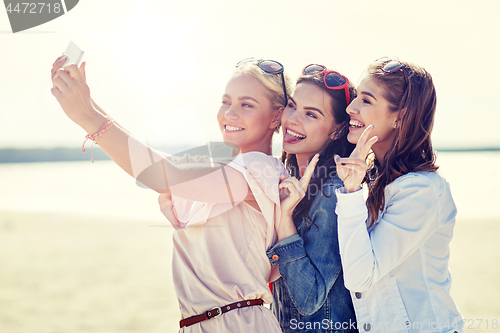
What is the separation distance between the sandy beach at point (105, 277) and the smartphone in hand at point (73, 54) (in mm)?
4153

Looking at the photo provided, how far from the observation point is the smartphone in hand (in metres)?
1.87

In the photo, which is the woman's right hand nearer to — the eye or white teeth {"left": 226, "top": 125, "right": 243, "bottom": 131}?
white teeth {"left": 226, "top": 125, "right": 243, "bottom": 131}

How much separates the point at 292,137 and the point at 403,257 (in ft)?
3.43

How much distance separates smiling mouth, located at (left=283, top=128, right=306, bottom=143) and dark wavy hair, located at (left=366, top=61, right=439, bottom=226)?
0.55 meters

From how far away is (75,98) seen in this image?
182 cm

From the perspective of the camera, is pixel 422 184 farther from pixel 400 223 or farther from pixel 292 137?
pixel 292 137

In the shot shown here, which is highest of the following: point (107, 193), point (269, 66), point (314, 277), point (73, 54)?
point (73, 54)

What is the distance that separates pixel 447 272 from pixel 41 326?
492 cm

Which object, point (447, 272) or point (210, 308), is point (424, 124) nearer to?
point (447, 272)

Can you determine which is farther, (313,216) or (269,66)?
(269,66)

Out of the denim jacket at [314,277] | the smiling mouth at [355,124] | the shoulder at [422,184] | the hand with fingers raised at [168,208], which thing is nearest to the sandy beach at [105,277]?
the denim jacket at [314,277]

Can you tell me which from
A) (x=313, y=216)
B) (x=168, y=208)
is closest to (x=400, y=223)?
(x=313, y=216)

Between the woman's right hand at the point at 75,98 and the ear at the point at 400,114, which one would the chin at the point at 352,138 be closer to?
the ear at the point at 400,114

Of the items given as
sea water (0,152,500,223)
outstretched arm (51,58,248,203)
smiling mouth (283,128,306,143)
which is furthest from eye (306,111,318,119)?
sea water (0,152,500,223)
